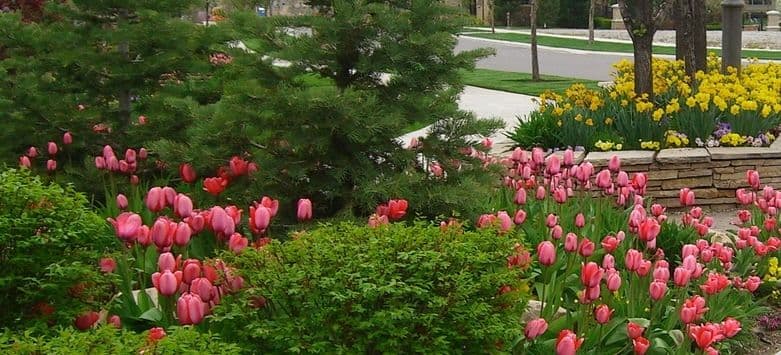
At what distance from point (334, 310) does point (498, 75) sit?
19.9 metres

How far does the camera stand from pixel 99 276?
329 centimetres

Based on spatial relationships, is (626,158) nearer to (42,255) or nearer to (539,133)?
(539,133)

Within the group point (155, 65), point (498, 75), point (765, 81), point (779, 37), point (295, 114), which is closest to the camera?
point (295, 114)

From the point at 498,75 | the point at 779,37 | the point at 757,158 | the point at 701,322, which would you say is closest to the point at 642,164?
the point at 757,158

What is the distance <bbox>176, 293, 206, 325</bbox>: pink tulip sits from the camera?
9.71 ft

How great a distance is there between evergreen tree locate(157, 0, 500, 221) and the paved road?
16.5m

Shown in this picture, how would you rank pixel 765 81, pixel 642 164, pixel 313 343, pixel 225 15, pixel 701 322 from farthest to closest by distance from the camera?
pixel 765 81 → pixel 642 164 → pixel 225 15 → pixel 701 322 → pixel 313 343

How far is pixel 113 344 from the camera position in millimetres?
2490

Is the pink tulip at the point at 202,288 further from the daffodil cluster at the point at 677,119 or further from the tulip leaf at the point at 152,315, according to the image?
the daffodil cluster at the point at 677,119

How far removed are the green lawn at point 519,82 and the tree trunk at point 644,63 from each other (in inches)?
305

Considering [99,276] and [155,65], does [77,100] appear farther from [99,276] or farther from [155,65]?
[99,276]

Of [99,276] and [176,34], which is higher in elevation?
[176,34]

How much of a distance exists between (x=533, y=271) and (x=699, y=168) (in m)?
4.01

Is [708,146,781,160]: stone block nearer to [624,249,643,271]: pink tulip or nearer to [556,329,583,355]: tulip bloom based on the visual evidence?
[624,249,643,271]: pink tulip
